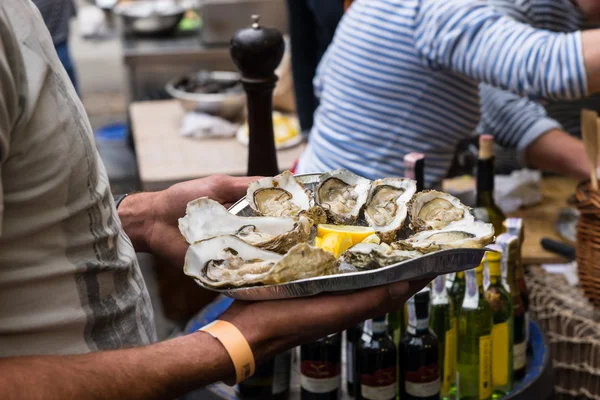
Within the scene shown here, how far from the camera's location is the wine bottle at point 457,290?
4.50 ft

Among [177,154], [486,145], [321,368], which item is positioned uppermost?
[486,145]

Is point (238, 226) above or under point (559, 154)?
above

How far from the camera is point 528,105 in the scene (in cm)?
203

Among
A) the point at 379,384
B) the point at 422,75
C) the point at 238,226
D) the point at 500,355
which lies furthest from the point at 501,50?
the point at 238,226

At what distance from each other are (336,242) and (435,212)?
5.9 inches

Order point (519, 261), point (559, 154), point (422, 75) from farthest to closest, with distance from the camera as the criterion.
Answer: point (559, 154)
point (422, 75)
point (519, 261)

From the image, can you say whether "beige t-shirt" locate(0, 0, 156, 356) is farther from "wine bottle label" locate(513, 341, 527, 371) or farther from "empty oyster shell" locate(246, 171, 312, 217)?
"wine bottle label" locate(513, 341, 527, 371)

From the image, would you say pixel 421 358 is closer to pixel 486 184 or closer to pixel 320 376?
pixel 320 376

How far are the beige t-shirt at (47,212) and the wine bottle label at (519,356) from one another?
29.8 inches

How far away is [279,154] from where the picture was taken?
2.44 m

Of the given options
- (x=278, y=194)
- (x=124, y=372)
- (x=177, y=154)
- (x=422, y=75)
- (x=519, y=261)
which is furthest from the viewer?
(x=177, y=154)

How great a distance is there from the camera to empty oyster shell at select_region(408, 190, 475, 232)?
0.94 m

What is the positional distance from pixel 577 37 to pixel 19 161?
1208mm

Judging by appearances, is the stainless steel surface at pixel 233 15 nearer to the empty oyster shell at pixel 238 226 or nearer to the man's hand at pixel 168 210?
the man's hand at pixel 168 210
